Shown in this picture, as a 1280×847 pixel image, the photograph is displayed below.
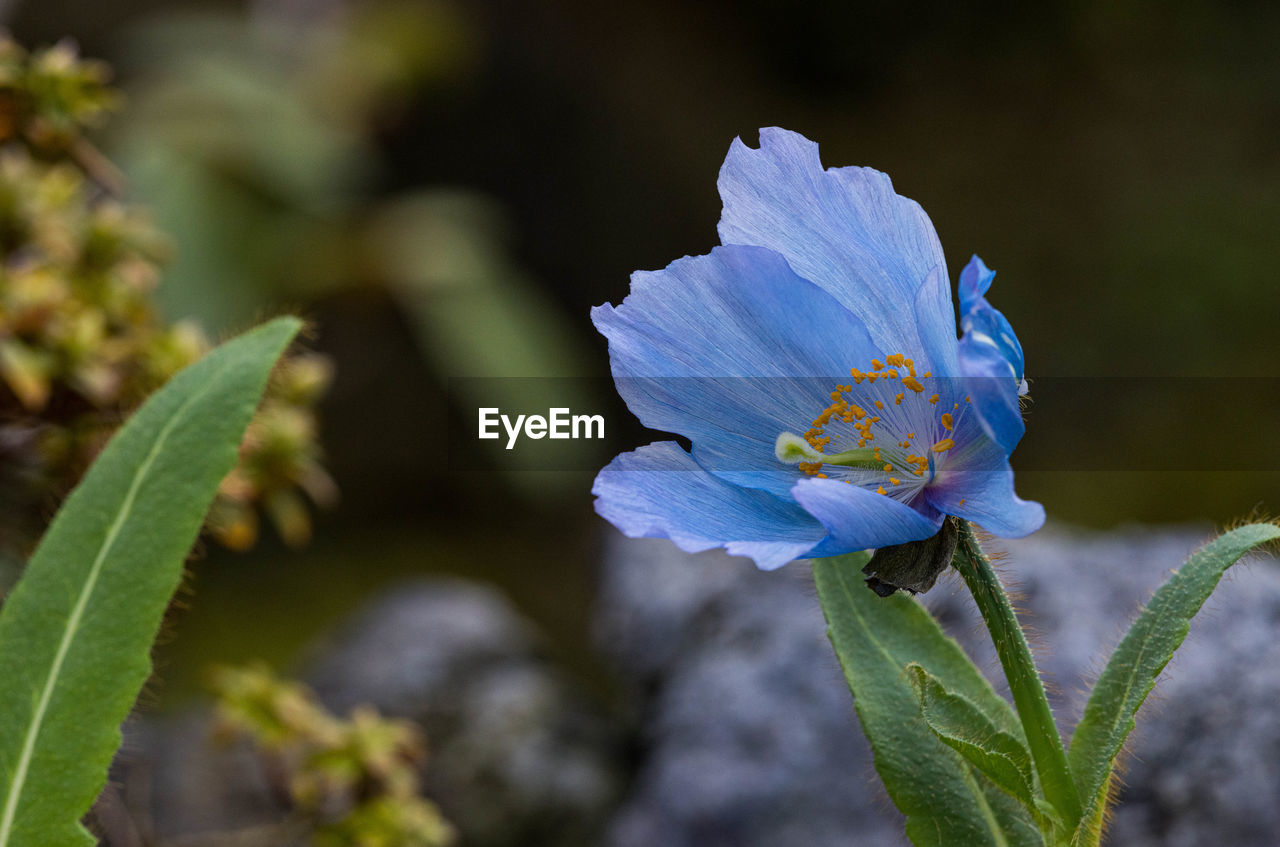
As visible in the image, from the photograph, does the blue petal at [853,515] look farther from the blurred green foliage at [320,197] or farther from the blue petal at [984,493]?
the blurred green foliage at [320,197]

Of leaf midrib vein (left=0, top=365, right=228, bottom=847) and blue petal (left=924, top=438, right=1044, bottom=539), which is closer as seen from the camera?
blue petal (left=924, top=438, right=1044, bottom=539)

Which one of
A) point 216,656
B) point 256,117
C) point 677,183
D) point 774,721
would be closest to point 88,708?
point 774,721

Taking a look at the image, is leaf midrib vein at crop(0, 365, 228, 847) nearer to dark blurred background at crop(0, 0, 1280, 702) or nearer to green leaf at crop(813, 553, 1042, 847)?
green leaf at crop(813, 553, 1042, 847)

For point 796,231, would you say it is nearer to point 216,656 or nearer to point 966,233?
point 216,656

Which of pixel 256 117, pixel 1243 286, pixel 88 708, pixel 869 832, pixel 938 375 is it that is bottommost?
pixel 869 832

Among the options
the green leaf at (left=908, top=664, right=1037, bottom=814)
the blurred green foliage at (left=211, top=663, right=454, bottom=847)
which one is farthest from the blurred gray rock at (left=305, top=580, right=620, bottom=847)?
the green leaf at (left=908, top=664, right=1037, bottom=814)

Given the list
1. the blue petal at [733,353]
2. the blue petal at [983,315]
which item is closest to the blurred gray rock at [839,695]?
the blue petal at [733,353]

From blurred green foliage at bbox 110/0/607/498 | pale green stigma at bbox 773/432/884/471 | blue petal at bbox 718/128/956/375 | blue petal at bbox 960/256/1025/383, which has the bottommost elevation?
pale green stigma at bbox 773/432/884/471
